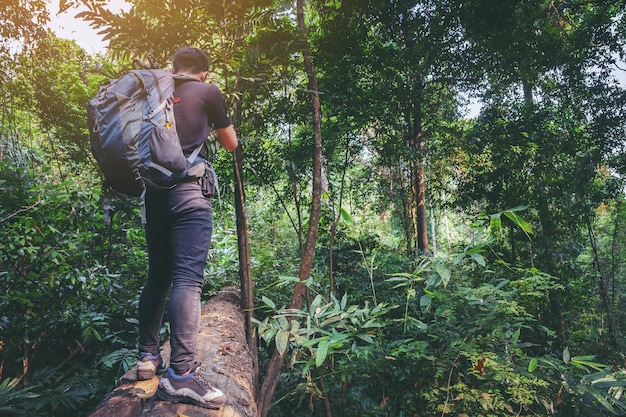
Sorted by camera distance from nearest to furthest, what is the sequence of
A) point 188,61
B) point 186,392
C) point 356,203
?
1. point 186,392
2. point 188,61
3. point 356,203

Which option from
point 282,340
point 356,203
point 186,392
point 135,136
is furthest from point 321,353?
point 356,203

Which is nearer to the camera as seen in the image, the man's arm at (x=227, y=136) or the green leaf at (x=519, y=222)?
the green leaf at (x=519, y=222)

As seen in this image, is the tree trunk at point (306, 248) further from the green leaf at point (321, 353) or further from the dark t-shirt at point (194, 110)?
the dark t-shirt at point (194, 110)

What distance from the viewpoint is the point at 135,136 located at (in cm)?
166

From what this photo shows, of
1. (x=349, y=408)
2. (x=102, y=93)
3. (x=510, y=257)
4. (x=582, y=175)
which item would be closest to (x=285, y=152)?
(x=349, y=408)

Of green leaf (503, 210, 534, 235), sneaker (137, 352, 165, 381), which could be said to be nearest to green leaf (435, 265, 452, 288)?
green leaf (503, 210, 534, 235)

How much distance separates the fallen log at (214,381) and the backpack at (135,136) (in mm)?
997

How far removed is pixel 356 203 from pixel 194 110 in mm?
7623

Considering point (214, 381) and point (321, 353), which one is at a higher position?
point (321, 353)

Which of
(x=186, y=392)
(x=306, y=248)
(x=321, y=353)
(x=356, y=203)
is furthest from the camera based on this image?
(x=356, y=203)

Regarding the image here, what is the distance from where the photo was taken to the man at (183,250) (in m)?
1.69

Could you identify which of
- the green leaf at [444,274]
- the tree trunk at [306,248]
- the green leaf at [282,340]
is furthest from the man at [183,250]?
the tree trunk at [306,248]

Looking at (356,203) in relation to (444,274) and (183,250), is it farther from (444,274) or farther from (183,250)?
(183,250)

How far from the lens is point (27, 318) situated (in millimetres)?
3352
